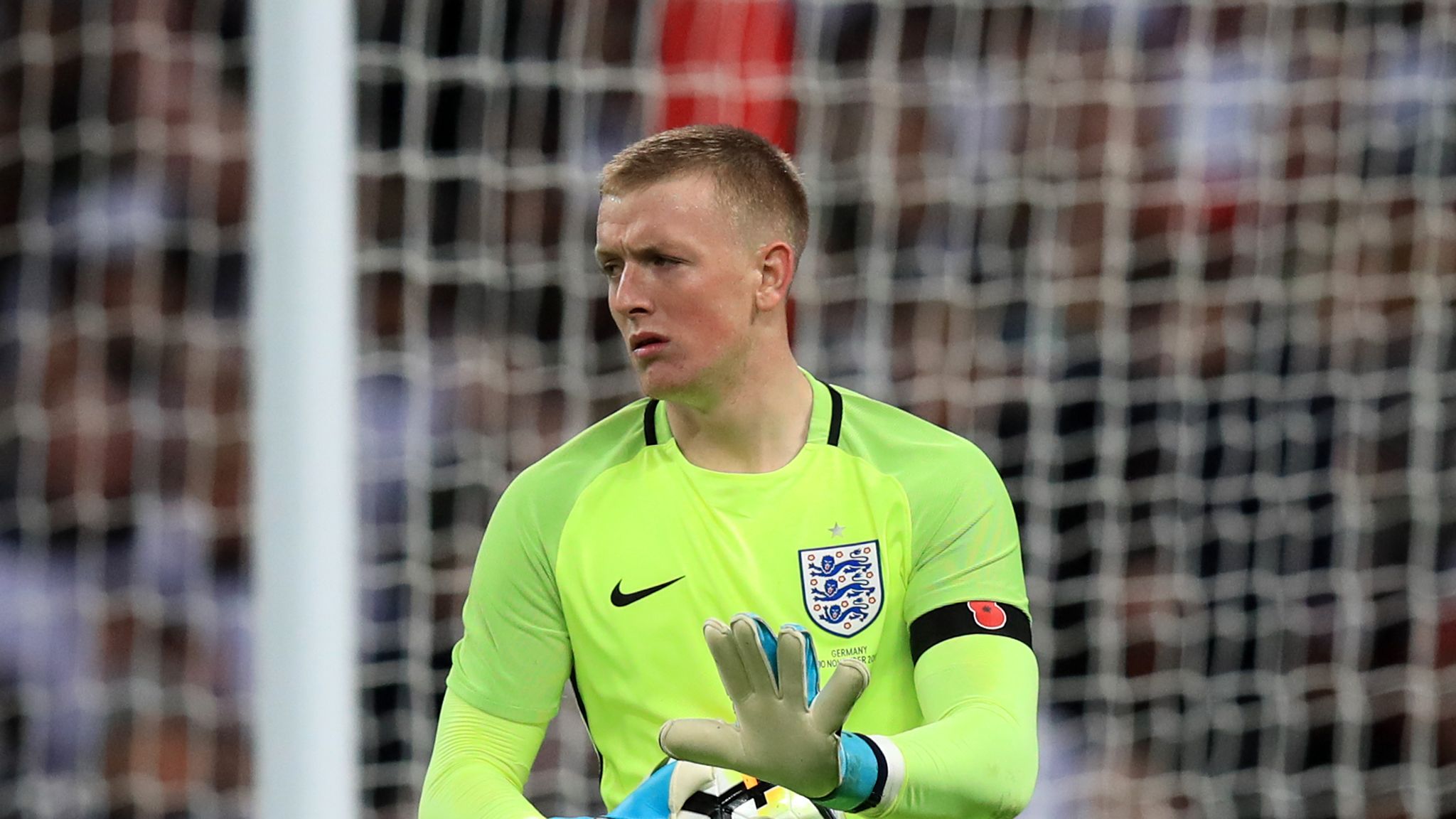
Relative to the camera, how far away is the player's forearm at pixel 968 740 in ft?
6.22

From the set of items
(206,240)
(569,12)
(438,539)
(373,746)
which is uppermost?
(569,12)

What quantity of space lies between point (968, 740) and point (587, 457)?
612 millimetres

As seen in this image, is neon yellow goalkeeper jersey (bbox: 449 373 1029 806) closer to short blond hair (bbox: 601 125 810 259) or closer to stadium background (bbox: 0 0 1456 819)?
short blond hair (bbox: 601 125 810 259)

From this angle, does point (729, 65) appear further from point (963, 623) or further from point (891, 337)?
point (963, 623)

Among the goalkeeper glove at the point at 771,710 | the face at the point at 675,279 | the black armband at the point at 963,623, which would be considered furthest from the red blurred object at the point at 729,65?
the goalkeeper glove at the point at 771,710

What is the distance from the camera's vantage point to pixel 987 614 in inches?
83.0

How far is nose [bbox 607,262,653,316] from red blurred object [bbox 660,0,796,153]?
2.27 metres

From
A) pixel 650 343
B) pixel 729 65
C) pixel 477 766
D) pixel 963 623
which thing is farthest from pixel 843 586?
pixel 729 65

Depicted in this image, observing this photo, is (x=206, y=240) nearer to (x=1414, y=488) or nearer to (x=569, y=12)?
(x=569, y=12)

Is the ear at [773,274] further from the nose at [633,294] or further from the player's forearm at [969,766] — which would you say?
the player's forearm at [969,766]

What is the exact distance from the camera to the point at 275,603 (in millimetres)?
2271

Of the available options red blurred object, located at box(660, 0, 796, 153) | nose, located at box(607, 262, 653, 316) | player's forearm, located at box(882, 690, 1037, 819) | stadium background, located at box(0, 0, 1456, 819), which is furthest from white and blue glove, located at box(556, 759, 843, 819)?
red blurred object, located at box(660, 0, 796, 153)

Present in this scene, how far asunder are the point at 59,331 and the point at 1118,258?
2.74 m

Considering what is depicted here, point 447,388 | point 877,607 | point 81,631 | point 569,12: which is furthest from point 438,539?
point 877,607
